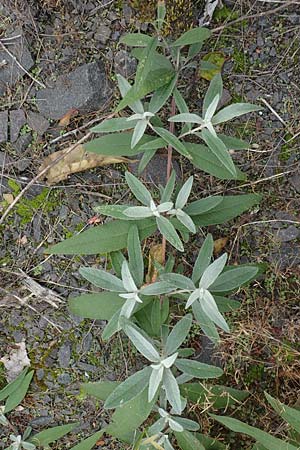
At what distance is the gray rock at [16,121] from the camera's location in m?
2.71

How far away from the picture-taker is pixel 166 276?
2094 millimetres

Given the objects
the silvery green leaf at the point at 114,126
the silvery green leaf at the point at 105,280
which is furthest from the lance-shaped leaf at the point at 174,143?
the silvery green leaf at the point at 105,280

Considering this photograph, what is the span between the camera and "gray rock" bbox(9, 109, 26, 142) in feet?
8.88

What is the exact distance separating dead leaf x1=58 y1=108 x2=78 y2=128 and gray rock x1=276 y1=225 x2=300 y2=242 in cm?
105

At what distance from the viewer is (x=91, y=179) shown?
270 centimetres

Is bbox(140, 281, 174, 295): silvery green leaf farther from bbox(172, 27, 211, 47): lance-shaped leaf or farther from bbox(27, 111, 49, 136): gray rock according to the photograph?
bbox(27, 111, 49, 136): gray rock

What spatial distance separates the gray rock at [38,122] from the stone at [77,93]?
0.02 metres

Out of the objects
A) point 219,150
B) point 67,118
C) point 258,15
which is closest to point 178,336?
point 219,150

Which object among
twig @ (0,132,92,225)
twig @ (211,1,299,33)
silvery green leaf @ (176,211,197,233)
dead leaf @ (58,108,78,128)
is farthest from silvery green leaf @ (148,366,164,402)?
twig @ (211,1,299,33)

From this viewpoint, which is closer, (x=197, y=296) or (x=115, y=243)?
(x=197, y=296)

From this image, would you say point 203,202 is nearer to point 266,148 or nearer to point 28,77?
point 266,148

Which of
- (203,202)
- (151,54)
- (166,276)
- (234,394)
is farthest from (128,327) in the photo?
(151,54)

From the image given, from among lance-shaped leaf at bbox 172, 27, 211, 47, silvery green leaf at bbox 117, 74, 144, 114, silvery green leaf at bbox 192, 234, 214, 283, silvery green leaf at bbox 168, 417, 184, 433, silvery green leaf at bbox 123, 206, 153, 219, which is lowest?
silvery green leaf at bbox 168, 417, 184, 433

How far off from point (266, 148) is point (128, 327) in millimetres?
1071
